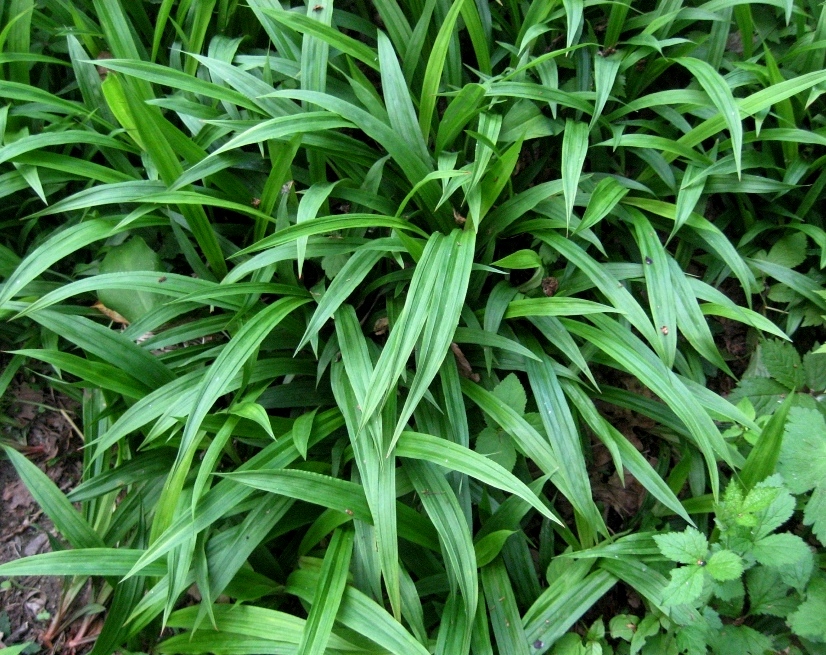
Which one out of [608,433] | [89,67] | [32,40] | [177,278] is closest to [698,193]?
[608,433]

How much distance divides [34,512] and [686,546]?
1576mm

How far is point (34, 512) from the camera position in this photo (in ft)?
5.15

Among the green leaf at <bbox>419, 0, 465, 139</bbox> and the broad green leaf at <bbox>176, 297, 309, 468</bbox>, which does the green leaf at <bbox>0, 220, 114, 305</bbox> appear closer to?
the broad green leaf at <bbox>176, 297, 309, 468</bbox>

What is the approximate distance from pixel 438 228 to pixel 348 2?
782mm

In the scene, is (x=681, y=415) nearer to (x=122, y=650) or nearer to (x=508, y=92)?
(x=508, y=92)

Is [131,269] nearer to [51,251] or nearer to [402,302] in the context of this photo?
[51,251]

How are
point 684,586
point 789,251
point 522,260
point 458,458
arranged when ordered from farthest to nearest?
point 789,251 < point 522,260 < point 458,458 < point 684,586

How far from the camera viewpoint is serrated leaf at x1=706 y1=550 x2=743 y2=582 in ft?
3.45

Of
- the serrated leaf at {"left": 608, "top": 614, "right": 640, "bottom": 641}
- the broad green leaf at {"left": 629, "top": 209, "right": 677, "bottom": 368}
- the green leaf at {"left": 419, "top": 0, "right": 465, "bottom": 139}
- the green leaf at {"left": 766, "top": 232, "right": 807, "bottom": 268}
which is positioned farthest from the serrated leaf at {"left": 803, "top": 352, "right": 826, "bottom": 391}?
the green leaf at {"left": 419, "top": 0, "right": 465, "bottom": 139}

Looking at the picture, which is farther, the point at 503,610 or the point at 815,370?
the point at 815,370

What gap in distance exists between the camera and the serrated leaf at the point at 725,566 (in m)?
1.05

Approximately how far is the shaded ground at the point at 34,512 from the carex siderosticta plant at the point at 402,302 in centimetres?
12

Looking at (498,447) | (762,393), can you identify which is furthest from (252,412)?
(762,393)

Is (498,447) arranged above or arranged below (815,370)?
below
